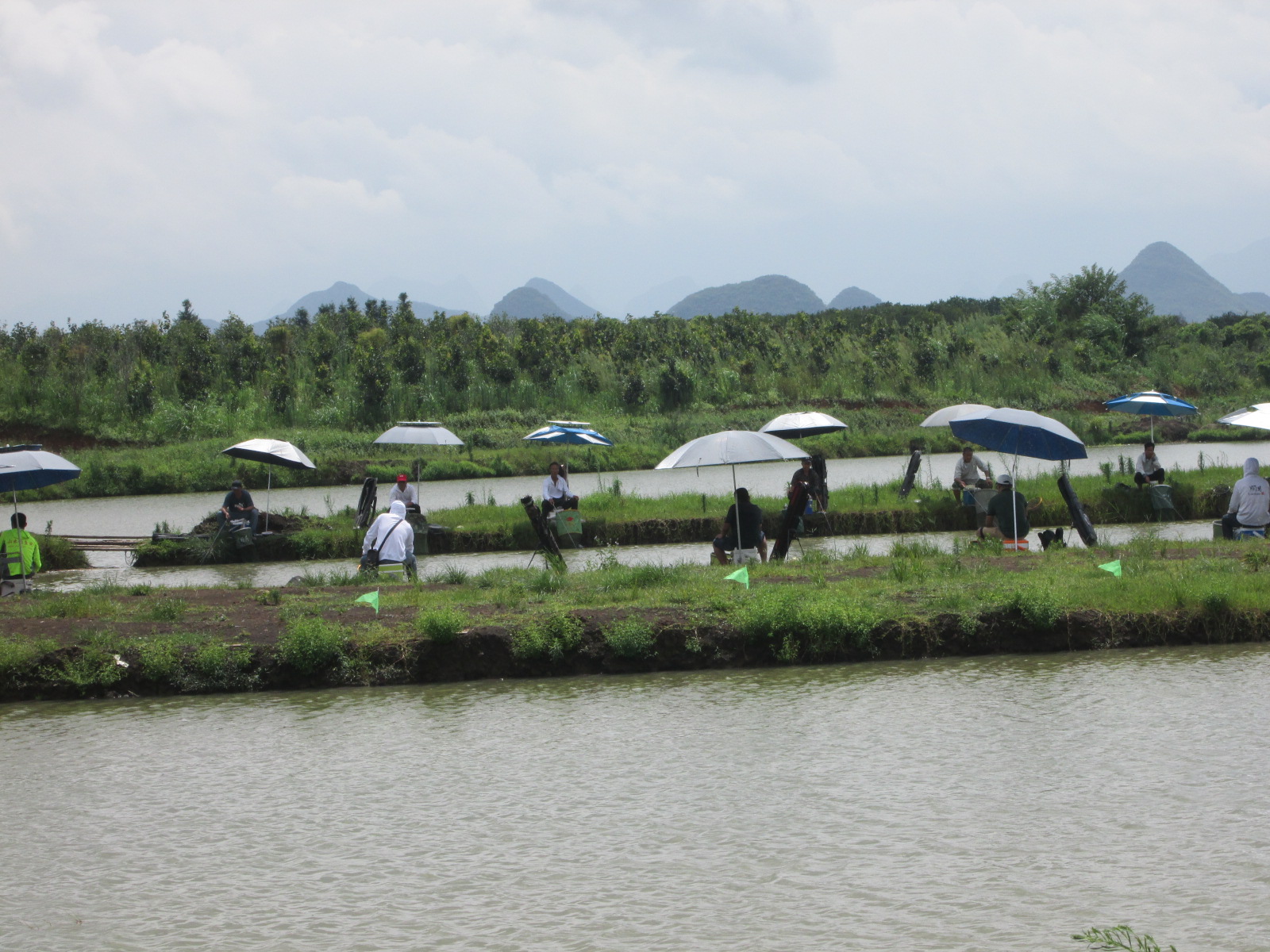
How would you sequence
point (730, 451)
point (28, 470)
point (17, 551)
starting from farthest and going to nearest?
point (17, 551) → point (28, 470) → point (730, 451)

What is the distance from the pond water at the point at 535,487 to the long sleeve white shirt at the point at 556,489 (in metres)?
6.09

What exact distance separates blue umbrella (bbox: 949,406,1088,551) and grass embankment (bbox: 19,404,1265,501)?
2161 cm

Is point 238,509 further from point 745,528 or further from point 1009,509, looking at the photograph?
point 1009,509

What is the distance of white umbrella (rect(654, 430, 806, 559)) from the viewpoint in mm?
15234

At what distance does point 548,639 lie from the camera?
11.6 metres

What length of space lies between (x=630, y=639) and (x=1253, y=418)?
41.9 ft

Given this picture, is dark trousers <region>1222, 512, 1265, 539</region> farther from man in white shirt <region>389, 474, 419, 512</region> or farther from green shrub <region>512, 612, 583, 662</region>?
man in white shirt <region>389, 474, 419, 512</region>

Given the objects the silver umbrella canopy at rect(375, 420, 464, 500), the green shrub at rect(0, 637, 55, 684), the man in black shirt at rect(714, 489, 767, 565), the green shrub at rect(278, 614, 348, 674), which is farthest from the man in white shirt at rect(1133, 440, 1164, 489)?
the green shrub at rect(0, 637, 55, 684)

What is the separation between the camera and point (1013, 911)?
20.4 ft

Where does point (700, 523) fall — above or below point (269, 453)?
below

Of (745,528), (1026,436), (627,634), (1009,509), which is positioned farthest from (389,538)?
(1026,436)

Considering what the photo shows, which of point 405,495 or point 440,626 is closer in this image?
point 440,626

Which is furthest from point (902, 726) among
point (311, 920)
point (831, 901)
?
point (311, 920)

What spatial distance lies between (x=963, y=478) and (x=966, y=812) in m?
14.7
